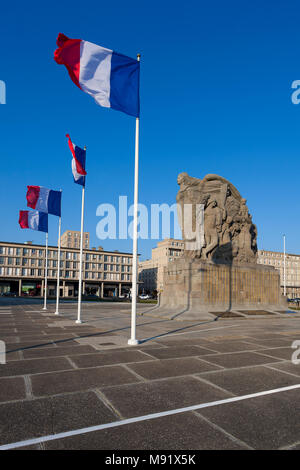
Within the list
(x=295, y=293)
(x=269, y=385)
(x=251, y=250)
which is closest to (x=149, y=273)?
(x=295, y=293)

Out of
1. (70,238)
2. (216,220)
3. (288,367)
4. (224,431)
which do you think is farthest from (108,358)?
(70,238)

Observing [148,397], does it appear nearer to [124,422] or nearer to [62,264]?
[124,422]

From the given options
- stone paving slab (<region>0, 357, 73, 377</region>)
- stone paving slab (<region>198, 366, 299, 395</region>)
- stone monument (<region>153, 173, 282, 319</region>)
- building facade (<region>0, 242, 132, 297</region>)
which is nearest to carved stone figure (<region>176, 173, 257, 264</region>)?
stone monument (<region>153, 173, 282, 319</region>)

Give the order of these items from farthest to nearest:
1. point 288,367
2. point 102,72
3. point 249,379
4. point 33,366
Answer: point 102,72
point 288,367
point 33,366
point 249,379

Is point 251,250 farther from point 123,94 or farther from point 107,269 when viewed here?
point 107,269

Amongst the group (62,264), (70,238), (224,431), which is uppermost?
(70,238)

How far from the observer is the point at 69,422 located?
3781 millimetres

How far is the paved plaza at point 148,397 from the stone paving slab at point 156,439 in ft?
0.04

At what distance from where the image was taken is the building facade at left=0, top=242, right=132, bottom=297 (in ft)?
303

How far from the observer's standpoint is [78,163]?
15859mm

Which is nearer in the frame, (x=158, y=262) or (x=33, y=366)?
(x=33, y=366)

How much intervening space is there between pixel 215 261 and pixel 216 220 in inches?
132

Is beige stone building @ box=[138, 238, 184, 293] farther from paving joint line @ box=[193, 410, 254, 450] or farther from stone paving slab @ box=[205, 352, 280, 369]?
paving joint line @ box=[193, 410, 254, 450]

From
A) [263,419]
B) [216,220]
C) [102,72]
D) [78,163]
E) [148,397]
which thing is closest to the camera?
[263,419]
